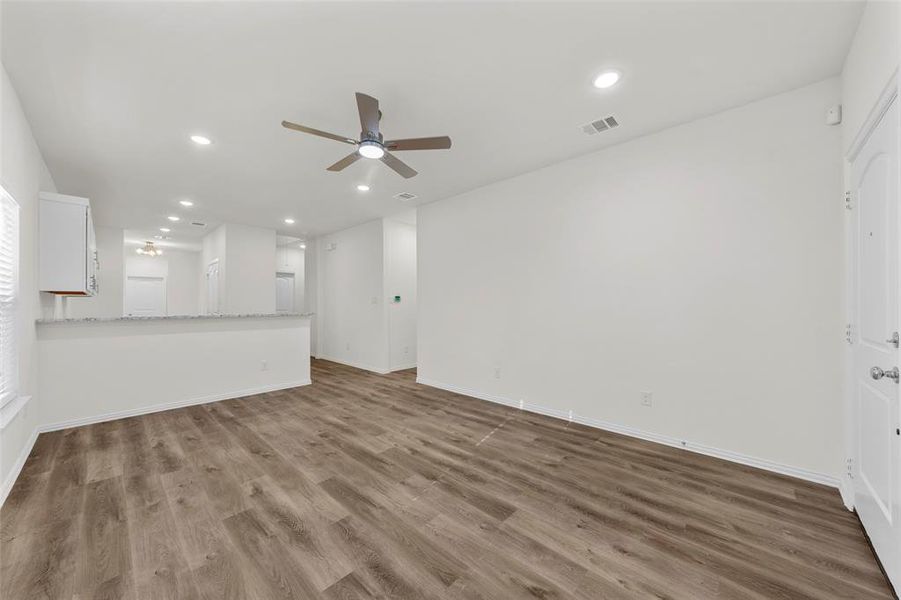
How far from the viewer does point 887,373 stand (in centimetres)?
152

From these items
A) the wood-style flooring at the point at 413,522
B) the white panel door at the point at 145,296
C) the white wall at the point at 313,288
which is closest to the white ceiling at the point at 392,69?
the wood-style flooring at the point at 413,522

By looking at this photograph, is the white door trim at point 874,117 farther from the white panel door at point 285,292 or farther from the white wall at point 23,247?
the white panel door at point 285,292

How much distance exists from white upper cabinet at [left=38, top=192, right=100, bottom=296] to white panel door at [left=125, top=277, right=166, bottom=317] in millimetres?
6827

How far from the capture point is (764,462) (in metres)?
2.55

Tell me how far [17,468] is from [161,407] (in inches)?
63.1

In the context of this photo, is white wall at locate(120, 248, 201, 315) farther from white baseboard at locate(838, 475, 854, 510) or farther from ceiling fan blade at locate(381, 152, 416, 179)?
white baseboard at locate(838, 475, 854, 510)

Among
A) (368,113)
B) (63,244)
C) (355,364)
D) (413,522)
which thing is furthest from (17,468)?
(355,364)

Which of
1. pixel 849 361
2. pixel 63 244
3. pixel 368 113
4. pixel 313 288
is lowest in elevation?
pixel 849 361

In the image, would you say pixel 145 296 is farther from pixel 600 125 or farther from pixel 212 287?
pixel 600 125

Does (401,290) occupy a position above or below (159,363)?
above

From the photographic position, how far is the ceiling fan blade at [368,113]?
7.10ft

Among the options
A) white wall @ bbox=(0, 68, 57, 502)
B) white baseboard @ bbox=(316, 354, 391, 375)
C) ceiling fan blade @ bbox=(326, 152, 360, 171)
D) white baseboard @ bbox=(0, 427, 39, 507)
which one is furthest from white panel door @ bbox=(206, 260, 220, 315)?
ceiling fan blade @ bbox=(326, 152, 360, 171)

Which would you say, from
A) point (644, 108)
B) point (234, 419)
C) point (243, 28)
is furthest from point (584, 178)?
point (234, 419)

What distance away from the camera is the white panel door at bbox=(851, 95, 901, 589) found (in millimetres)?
1512
